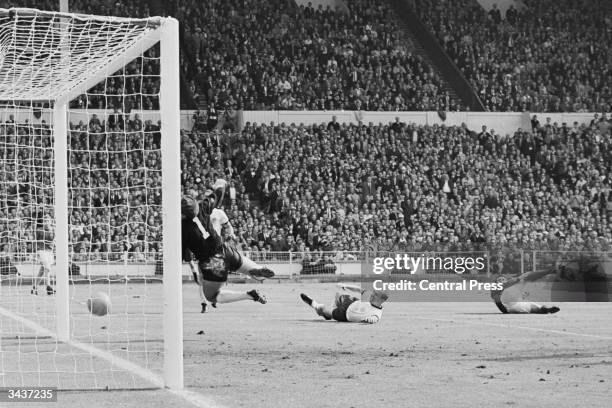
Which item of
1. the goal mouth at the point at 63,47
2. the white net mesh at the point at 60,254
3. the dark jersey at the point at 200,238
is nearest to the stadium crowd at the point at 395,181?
the white net mesh at the point at 60,254

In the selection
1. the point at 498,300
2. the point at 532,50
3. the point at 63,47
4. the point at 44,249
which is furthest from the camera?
the point at 532,50

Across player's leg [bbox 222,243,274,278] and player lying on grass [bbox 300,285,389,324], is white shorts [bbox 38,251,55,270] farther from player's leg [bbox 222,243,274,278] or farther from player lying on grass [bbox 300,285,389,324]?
player's leg [bbox 222,243,274,278]

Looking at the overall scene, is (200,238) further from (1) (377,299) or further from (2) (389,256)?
(2) (389,256)

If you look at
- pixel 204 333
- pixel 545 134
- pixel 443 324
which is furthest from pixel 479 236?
pixel 204 333

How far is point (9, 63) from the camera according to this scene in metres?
12.3

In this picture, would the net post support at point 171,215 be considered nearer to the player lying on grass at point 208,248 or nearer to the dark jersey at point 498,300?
the player lying on grass at point 208,248

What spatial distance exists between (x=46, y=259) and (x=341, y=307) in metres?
8.86

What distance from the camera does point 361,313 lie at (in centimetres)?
1783

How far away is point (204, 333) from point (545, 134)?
31086 mm

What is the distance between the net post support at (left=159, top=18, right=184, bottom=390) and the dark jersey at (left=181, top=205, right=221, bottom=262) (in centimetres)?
639

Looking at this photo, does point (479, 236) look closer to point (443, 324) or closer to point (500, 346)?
point (443, 324)

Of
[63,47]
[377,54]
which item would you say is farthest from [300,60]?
[63,47]

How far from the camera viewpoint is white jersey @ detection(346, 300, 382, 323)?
17.7m

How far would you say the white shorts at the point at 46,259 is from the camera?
24144 millimetres
